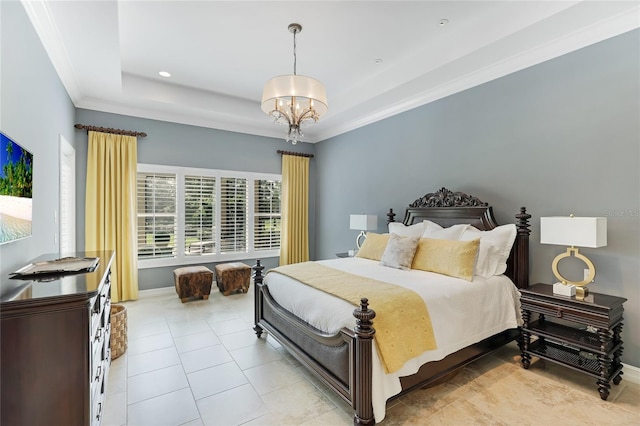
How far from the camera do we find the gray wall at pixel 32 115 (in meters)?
1.92

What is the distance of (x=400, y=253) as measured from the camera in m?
3.46

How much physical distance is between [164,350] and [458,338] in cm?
287

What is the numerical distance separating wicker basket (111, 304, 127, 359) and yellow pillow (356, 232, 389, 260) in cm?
284

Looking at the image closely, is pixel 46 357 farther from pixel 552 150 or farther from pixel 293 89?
pixel 552 150

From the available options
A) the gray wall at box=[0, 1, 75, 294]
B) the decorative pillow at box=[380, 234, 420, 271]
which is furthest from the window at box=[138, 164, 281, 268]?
the decorative pillow at box=[380, 234, 420, 271]

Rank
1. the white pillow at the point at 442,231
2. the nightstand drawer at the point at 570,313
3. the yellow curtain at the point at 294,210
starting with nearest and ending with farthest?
1. the nightstand drawer at the point at 570,313
2. the white pillow at the point at 442,231
3. the yellow curtain at the point at 294,210

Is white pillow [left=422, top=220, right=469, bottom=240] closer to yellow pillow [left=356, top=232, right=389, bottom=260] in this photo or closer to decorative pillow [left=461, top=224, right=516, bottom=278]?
decorative pillow [left=461, top=224, right=516, bottom=278]

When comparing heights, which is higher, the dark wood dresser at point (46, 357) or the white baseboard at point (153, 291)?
the dark wood dresser at point (46, 357)

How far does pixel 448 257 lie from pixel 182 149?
456 cm

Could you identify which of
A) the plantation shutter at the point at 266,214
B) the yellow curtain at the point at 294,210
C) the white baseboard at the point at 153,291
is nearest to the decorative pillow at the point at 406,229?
the yellow curtain at the point at 294,210

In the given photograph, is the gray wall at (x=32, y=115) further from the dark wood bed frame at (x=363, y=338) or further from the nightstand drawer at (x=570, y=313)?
the nightstand drawer at (x=570, y=313)

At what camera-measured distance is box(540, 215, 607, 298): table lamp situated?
2.45m

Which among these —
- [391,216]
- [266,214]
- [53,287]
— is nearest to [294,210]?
[266,214]

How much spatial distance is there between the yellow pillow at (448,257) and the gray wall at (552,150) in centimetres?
82
